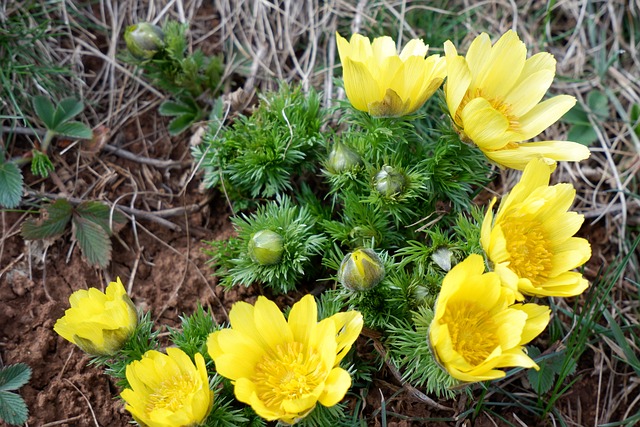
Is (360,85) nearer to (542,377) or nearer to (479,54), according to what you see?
(479,54)

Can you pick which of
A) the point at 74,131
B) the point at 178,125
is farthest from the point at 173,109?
the point at 74,131

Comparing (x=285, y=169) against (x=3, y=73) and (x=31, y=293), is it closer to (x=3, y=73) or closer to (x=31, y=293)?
(x=31, y=293)

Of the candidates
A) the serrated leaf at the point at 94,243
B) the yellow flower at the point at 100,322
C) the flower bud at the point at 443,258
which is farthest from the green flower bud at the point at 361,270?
the serrated leaf at the point at 94,243

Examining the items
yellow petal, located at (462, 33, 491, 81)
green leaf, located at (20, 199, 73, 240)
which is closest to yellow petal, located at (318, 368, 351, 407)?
yellow petal, located at (462, 33, 491, 81)

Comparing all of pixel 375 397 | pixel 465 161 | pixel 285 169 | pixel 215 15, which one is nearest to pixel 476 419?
pixel 375 397

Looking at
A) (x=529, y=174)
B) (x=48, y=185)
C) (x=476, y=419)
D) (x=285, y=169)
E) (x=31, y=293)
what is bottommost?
(x=476, y=419)
